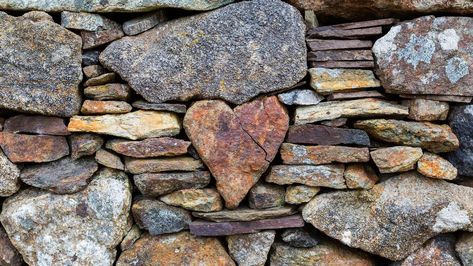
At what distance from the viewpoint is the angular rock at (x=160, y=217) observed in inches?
106

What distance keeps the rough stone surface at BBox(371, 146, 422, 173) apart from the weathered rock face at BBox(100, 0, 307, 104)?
69 centimetres

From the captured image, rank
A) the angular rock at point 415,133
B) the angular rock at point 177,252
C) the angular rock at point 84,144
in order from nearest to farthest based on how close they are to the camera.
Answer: the angular rock at point 415,133, the angular rock at point 84,144, the angular rock at point 177,252

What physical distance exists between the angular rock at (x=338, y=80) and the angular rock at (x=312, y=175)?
1.56 ft

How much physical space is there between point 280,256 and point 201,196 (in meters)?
0.67

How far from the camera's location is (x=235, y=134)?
2.60 meters

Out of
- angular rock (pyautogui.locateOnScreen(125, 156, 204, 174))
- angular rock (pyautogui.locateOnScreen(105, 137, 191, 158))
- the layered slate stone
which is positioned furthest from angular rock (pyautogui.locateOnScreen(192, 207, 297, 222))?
the layered slate stone

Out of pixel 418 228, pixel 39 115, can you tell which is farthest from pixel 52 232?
pixel 418 228

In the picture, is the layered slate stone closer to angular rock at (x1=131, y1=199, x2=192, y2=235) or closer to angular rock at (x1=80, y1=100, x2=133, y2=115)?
A: angular rock at (x1=80, y1=100, x2=133, y2=115)

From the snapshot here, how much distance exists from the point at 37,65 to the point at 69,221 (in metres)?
0.99

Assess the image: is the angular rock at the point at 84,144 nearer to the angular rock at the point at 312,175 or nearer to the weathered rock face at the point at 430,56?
the angular rock at the point at 312,175

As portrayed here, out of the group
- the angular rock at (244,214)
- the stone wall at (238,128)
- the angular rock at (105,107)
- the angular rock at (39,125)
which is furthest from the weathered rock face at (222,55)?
the angular rock at (244,214)

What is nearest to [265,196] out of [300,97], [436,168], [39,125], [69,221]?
[300,97]

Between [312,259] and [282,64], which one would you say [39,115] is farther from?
[312,259]

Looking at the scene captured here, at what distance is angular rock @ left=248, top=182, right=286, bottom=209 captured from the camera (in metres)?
2.64
